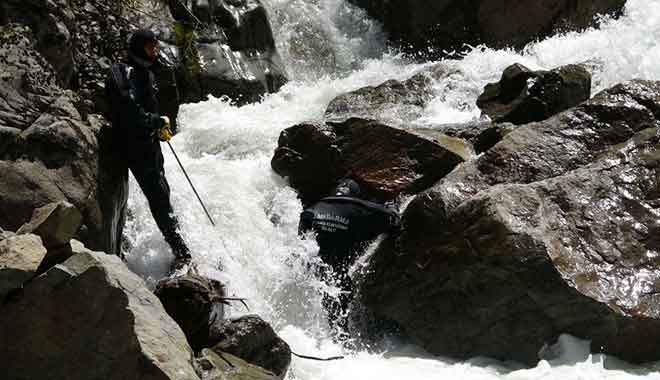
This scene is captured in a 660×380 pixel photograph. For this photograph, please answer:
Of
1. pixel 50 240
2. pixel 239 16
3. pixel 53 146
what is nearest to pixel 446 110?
pixel 239 16

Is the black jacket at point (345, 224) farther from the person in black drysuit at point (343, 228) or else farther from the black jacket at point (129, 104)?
the black jacket at point (129, 104)

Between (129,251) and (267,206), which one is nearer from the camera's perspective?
(129,251)

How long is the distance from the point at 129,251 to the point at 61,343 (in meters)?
3.62

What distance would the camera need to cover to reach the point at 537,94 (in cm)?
1038

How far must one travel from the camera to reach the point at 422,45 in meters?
17.4

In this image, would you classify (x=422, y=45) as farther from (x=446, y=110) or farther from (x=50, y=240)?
(x=50, y=240)

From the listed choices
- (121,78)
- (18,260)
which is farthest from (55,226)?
(121,78)

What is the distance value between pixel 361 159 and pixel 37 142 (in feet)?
13.2

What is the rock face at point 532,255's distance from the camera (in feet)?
21.8

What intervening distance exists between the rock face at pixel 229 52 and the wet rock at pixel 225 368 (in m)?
7.35

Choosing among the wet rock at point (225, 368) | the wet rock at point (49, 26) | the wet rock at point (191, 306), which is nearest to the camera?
the wet rock at point (225, 368)

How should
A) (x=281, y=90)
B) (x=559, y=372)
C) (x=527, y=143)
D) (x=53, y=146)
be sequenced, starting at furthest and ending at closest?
(x=281, y=90)
(x=527, y=143)
(x=559, y=372)
(x=53, y=146)

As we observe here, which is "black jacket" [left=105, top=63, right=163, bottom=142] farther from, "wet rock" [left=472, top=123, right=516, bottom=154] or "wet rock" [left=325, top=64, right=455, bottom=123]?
"wet rock" [left=325, top=64, right=455, bottom=123]

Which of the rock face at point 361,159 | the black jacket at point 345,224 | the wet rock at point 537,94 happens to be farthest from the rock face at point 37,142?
the wet rock at point 537,94
